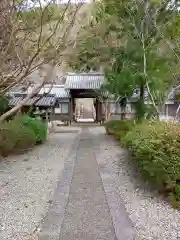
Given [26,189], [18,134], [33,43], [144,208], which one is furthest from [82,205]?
[18,134]

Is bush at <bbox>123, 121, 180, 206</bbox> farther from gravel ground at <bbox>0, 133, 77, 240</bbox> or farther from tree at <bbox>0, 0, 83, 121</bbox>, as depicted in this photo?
tree at <bbox>0, 0, 83, 121</bbox>

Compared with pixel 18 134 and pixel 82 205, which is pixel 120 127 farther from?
pixel 82 205

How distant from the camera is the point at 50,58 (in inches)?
209

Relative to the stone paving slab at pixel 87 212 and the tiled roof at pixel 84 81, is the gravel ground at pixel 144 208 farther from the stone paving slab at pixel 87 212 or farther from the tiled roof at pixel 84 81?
the tiled roof at pixel 84 81

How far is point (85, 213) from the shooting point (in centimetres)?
503

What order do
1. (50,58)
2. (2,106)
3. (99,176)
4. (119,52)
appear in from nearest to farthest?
(50,58)
(99,176)
(119,52)
(2,106)

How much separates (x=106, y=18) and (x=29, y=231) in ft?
38.1

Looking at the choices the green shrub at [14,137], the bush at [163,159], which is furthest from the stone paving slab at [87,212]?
the green shrub at [14,137]

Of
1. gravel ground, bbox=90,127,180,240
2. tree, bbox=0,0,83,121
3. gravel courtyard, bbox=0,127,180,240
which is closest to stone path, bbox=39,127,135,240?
gravel courtyard, bbox=0,127,180,240

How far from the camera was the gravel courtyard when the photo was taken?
4.36 meters

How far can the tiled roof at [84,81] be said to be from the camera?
29016mm

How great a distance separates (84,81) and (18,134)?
18693 millimetres

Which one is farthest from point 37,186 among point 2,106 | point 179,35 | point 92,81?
point 92,81

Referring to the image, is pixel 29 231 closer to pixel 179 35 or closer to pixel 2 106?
pixel 179 35
